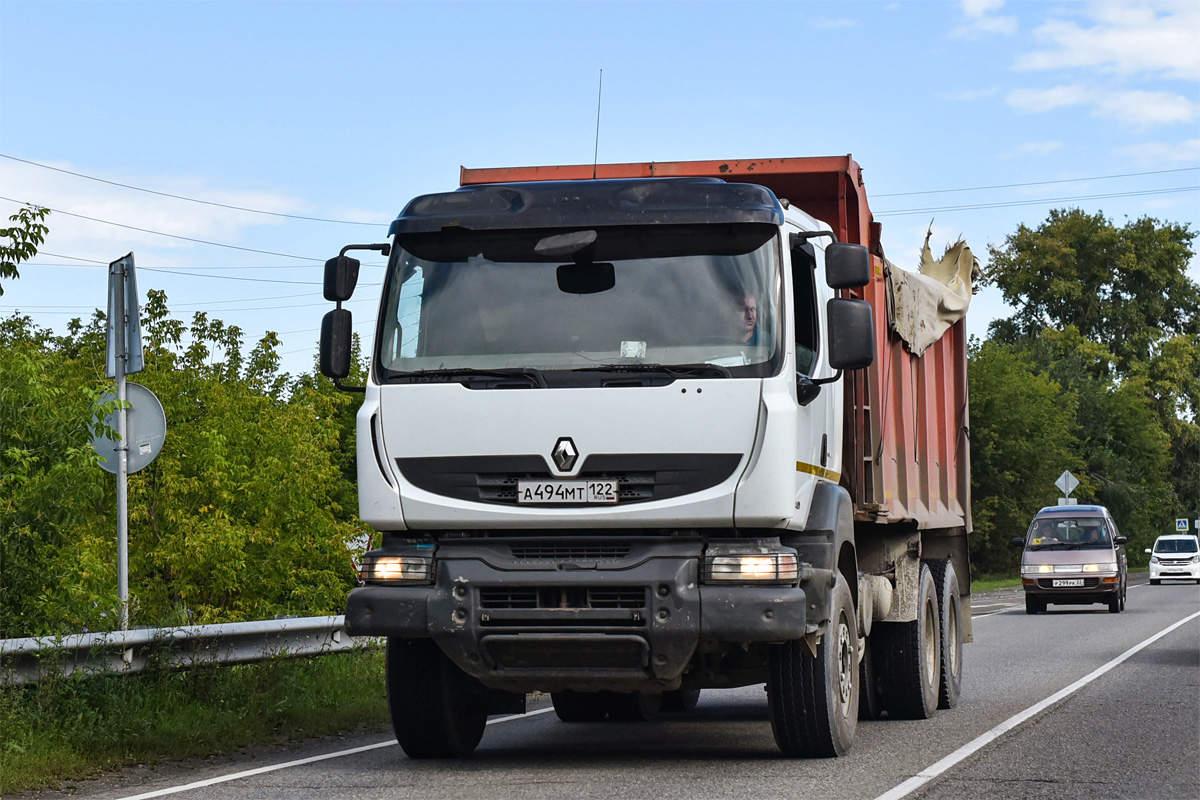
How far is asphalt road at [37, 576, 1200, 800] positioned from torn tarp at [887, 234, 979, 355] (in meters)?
2.84

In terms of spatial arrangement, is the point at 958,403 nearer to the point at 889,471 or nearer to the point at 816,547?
the point at 889,471

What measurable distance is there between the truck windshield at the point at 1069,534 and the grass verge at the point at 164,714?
852 inches

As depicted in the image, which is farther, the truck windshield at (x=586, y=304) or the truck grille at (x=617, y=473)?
the truck windshield at (x=586, y=304)

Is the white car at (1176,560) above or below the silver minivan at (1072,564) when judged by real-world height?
below

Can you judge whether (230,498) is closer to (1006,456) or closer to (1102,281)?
(1006,456)

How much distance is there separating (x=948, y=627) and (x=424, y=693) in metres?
5.27

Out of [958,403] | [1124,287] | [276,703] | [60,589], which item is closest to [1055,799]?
[276,703]

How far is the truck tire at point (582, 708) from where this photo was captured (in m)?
11.5

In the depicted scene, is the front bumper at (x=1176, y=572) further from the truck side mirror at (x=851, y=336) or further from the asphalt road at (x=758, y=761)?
the truck side mirror at (x=851, y=336)

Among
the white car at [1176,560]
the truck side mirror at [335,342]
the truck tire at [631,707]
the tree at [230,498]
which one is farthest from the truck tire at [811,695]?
the white car at [1176,560]

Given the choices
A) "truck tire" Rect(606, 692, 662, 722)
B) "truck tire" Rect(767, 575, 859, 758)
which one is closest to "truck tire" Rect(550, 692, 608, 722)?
"truck tire" Rect(606, 692, 662, 722)

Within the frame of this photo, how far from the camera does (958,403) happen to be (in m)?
14.8

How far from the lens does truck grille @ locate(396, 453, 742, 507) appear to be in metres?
8.14

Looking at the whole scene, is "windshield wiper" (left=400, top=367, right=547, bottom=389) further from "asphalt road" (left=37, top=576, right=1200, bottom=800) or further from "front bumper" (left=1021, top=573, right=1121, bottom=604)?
"front bumper" (left=1021, top=573, right=1121, bottom=604)
